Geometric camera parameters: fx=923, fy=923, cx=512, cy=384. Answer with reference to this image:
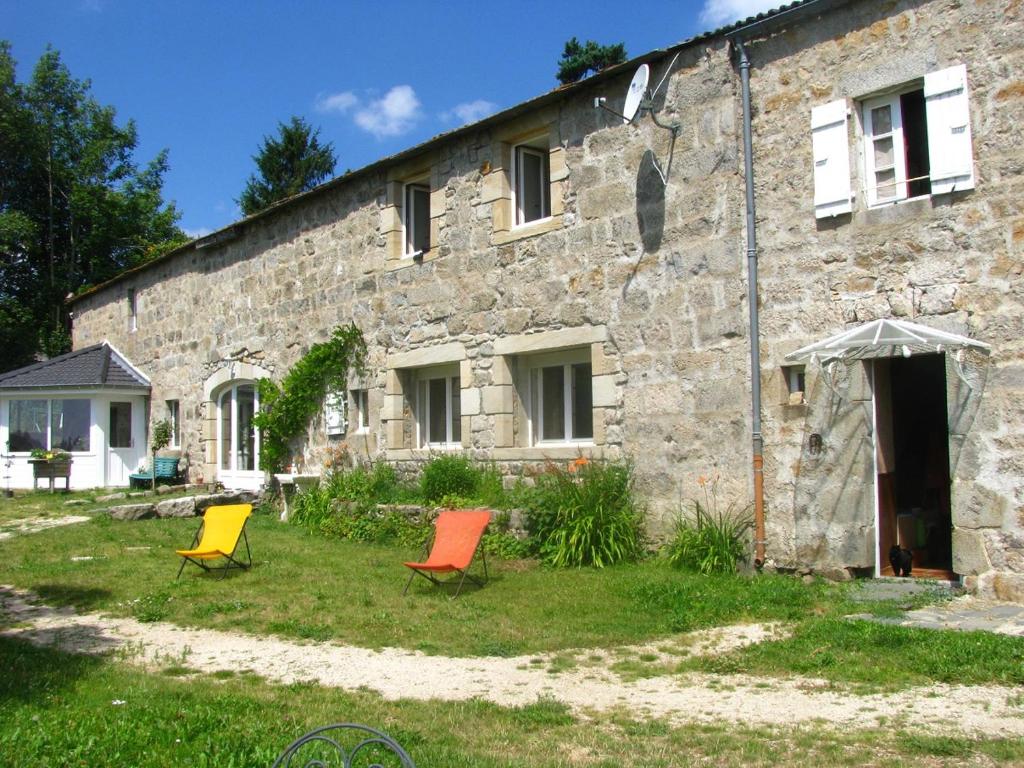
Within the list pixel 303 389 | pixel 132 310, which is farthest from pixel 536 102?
pixel 132 310

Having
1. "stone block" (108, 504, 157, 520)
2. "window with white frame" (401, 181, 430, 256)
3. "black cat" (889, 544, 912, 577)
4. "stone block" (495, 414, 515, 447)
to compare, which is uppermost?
"window with white frame" (401, 181, 430, 256)

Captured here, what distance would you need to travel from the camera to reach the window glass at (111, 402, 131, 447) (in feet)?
66.3

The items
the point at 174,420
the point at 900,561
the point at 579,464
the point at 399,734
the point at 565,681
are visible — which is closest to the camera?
the point at 399,734

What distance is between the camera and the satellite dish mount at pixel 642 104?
9.43 metres

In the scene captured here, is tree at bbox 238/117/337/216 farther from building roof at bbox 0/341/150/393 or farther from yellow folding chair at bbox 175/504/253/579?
yellow folding chair at bbox 175/504/253/579

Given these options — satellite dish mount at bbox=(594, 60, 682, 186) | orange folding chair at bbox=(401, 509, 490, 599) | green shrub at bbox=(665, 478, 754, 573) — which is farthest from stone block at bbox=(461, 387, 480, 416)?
satellite dish mount at bbox=(594, 60, 682, 186)

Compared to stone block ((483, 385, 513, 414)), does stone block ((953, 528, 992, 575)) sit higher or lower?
lower

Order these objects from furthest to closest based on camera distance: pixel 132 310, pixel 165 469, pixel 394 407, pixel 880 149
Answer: pixel 132 310 < pixel 165 469 < pixel 394 407 < pixel 880 149

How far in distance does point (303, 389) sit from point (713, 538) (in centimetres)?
769

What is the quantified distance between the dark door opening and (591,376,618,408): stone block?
9.29 feet

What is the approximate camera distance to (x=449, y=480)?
448 inches

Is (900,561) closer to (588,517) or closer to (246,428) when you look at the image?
(588,517)

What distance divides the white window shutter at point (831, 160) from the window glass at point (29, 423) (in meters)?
17.5

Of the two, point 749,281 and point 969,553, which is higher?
point 749,281
